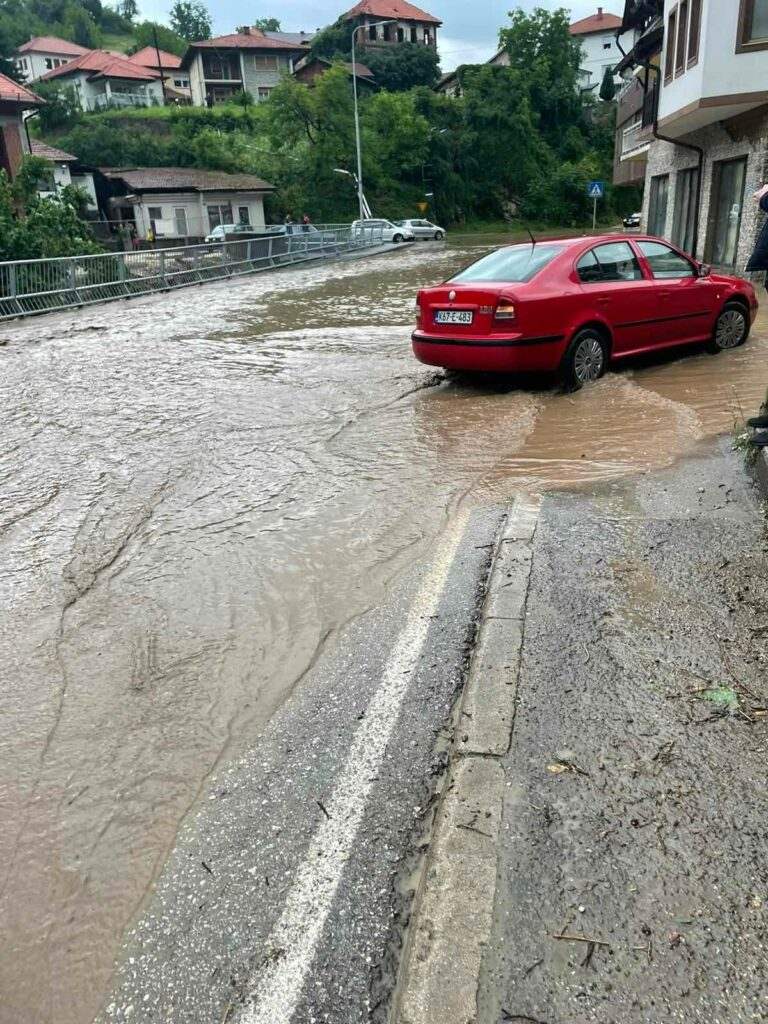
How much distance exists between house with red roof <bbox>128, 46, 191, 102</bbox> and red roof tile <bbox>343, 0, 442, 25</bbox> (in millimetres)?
23296

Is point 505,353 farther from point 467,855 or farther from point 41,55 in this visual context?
point 41,55

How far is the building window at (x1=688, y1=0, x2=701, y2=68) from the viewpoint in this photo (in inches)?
669

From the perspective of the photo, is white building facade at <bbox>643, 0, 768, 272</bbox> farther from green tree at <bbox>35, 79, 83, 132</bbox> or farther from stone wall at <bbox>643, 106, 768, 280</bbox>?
green tree at <bbox>35, 79, 83, 132</bbox>

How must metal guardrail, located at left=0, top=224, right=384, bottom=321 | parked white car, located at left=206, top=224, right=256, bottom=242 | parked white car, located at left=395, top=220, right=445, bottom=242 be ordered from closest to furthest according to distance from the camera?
metal guardrail, located at left=0, top=224, right=384, bottom=321
parked white car, located at left=206, top=224, right=256, bottom=242
parked white car, located at left=395, top=220, right=445, bottom=242

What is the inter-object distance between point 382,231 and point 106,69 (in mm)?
69449

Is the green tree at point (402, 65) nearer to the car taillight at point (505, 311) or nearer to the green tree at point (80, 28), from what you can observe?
the green tree at point (80, 28)

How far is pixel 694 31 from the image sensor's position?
57.1 feet

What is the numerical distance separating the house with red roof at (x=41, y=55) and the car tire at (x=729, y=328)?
125 m

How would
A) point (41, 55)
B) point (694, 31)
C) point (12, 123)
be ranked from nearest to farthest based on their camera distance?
point (694, 31)
point (12, 123)
point (41, 55)

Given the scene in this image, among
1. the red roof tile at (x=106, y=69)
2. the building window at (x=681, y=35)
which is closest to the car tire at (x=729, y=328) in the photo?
the building window at (x=681, y=35)

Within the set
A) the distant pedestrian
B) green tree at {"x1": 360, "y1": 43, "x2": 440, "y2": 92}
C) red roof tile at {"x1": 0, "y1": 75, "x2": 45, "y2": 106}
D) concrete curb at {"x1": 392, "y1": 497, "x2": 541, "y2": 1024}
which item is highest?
green tree at {"x1": 360, "y1": 43, "x2": 440, "y2": 92}

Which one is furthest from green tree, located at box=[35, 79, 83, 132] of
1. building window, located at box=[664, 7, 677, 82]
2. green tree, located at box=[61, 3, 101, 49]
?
building window, located at box=[664, 7, 677, 82]

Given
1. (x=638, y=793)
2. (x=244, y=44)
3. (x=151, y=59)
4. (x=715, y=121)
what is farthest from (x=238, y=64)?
(x=638, y=793)

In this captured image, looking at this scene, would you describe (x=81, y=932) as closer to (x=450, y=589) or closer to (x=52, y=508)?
(x=450, y=589)
